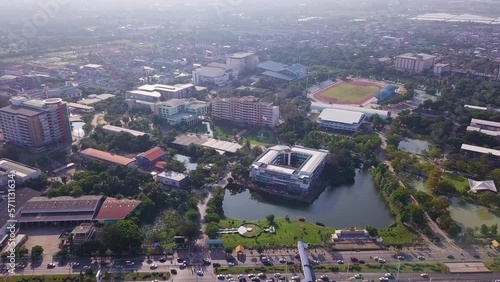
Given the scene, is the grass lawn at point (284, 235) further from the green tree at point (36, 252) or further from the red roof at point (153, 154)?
the green tree at point (36, 252)

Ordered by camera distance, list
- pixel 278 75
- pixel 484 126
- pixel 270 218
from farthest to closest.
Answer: pixel 278 75 < pixel 484 126 < pixel 270 218

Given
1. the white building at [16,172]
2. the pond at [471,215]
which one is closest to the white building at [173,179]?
the white building at [16,172]

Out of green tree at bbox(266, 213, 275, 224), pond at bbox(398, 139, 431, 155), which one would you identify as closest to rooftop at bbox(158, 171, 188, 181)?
green tree at bbox(266, 213, 275, 224)

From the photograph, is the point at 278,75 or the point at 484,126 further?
the point at 278,75

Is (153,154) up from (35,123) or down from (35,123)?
down

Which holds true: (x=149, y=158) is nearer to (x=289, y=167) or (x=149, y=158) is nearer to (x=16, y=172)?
(x=16, y=172)

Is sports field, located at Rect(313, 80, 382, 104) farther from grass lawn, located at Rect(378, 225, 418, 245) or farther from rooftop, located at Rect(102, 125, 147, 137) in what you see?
grass lawn, located at Rect(378, 225, 418, 245)

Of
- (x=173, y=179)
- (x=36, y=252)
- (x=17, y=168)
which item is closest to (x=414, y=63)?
(x=173, y=179)
